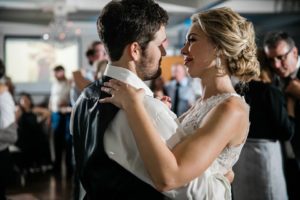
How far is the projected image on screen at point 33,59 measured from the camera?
10023 mm

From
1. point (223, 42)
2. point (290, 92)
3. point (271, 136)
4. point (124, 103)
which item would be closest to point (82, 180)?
point (124, 103)

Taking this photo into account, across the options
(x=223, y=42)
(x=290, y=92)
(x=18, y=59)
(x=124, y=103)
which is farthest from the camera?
(x=18, y=59)

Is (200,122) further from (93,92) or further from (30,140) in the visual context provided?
(30,140)

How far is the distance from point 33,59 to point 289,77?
815 centimetres

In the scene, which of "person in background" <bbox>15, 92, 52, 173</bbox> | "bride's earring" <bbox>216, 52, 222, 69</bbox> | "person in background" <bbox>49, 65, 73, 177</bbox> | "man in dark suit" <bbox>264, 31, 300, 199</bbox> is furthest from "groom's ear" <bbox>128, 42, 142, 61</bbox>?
"person in background" <bbox>49, 65, 73, 177</bbox>

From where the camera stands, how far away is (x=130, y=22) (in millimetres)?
1249

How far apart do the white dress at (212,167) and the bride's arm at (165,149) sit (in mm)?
70

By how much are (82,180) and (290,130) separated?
59.4 inches

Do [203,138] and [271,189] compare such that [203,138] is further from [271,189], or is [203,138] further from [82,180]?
[271,189]

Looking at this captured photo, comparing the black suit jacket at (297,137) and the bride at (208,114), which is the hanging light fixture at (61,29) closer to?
the black suit jacket at (297,137)

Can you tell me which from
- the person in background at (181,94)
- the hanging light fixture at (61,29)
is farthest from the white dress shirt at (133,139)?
the hanging light fixture at (61,29)

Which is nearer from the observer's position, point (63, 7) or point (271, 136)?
point (271, 136)

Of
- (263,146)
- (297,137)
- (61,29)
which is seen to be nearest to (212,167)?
(263,146)

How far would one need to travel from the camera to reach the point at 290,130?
2.50 meters
